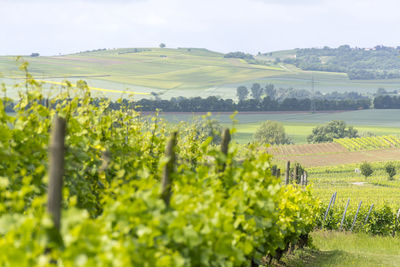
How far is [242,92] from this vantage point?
12900 cm

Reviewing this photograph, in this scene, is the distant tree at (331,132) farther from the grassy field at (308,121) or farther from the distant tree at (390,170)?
the distant tree at (390,170)

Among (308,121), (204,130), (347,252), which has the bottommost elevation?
(308,121)

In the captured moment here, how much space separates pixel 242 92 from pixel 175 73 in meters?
24.2

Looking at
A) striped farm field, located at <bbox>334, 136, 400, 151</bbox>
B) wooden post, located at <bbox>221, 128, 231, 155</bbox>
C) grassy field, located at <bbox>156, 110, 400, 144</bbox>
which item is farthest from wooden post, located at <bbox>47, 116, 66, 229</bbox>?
grassy field, located at <bbox>156, 110, 400, 144</bbox>

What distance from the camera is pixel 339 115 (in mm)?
116375

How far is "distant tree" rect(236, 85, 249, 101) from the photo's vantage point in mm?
127350

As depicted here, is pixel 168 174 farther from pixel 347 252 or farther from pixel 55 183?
pixel 347 252

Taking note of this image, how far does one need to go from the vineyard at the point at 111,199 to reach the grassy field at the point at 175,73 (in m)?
104

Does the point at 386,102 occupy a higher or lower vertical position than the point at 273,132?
higher

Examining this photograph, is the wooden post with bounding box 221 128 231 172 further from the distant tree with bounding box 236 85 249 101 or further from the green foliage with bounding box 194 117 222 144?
the distant tree with bounding box 236 85 249 101

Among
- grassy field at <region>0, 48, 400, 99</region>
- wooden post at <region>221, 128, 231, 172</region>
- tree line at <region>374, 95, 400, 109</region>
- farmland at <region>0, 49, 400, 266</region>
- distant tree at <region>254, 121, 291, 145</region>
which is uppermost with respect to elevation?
grassy field at <region>0, 48, 400, 99</region>

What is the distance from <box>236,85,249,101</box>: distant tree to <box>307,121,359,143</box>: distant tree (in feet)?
105

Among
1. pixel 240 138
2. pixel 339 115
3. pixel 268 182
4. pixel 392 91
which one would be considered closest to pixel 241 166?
pixel 268 182

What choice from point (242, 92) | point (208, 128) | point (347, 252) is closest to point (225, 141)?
point (208, 128)
